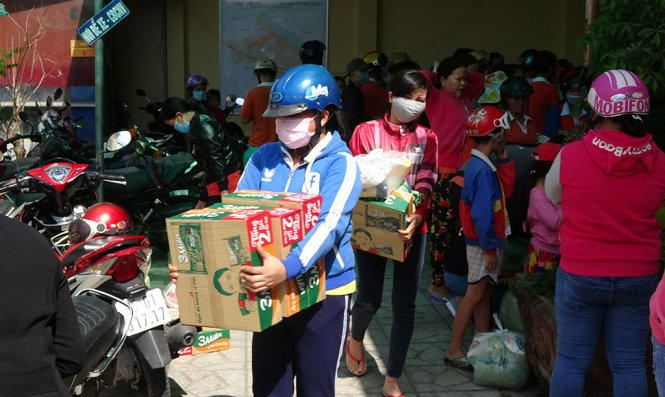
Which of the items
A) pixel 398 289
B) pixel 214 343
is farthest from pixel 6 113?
pixel 398 289

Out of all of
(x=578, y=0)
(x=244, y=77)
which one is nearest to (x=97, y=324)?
(x=244, y=77)

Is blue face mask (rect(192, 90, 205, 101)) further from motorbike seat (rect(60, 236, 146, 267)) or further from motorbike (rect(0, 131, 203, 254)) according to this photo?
motorbike seat (rect(60, 236, 146, 267))

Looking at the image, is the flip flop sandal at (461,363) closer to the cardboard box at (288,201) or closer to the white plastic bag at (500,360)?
the white plastic bag at (500,360)

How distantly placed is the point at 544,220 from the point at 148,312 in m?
2.69

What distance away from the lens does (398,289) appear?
497 centimetres

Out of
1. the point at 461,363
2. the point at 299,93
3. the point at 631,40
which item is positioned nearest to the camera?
the point at 299,93

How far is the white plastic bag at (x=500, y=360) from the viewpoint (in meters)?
5.13

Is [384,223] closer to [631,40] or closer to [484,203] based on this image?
[484,203]

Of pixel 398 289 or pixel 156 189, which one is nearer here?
pixel 398 289

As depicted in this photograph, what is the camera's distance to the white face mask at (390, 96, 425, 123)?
195 inches

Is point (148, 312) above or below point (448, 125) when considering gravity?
below

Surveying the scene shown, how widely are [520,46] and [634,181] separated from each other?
35.6 feet

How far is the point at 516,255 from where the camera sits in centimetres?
696

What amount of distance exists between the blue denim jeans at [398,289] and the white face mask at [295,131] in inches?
58.7
